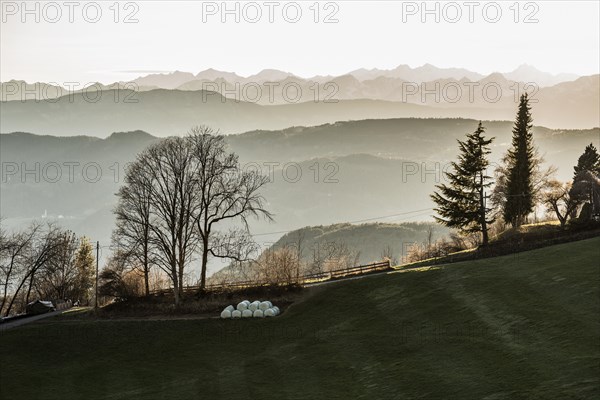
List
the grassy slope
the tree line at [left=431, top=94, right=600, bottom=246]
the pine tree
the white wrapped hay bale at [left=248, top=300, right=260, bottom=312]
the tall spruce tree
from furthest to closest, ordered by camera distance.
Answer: the pine tree, the tall spruce tree, the tree line at [left=431, top=94, right=600, bottom=246], the white wrapped hay bale at [left=248, top=300, right=260, bottom=312], the grassy slope

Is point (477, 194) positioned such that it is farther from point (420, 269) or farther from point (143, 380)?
point (143, 380)

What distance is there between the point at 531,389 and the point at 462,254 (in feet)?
121

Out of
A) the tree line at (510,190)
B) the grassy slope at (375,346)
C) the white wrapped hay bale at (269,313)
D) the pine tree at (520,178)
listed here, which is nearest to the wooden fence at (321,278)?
the grassy slope at (375,346)

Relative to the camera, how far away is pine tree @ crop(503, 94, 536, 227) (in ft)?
272

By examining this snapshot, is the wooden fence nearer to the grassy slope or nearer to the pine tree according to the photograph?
the grassy slope

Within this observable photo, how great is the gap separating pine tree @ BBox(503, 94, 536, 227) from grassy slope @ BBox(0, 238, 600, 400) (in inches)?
1009

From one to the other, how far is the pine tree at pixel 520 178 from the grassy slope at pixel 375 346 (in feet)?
84.1

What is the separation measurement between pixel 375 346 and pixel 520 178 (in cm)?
4711

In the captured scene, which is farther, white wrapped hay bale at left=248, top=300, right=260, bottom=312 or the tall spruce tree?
the tall spruce tree

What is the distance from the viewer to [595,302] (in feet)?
136

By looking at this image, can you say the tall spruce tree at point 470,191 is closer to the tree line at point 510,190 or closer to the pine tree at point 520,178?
the tree line at point 510,190

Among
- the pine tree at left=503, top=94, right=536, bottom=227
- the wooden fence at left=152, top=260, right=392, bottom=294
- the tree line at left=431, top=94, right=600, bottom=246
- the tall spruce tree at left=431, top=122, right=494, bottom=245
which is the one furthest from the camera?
the pine tree at left=503, top=94, right=536, bottom=227

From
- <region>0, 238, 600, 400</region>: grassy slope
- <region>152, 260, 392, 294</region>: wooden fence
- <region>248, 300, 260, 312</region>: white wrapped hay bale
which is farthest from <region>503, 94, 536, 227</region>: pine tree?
<region>248, 300, 260, 312</region>: white wrapped hay bale

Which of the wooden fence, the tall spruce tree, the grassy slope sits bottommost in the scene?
the grassy slope
